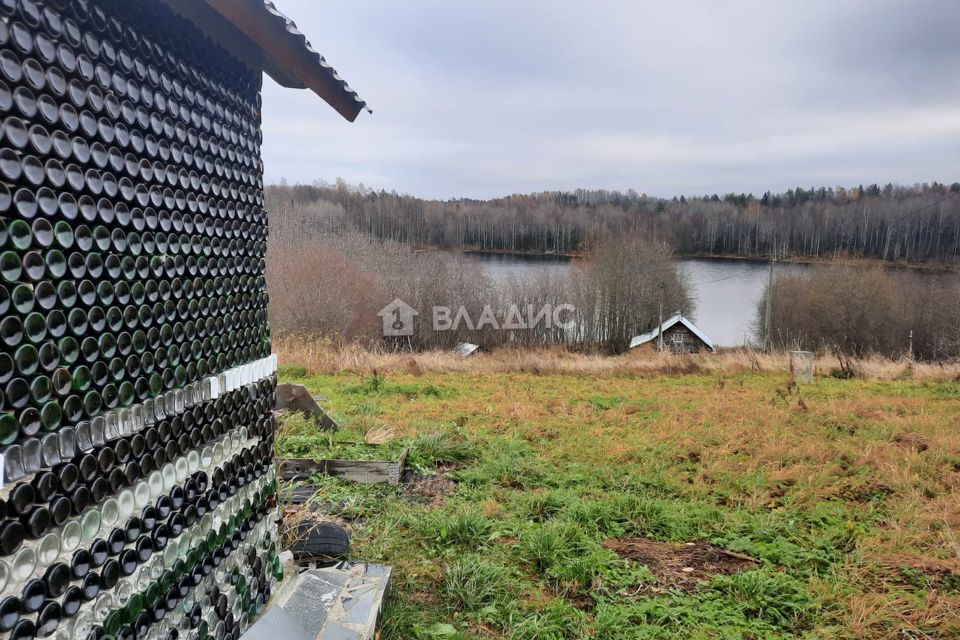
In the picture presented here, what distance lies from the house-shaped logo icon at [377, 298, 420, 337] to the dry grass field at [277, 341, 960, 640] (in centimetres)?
2334

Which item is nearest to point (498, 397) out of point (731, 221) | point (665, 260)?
point (665, 260)

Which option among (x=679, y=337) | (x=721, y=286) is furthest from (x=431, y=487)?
(x=721, y=286)

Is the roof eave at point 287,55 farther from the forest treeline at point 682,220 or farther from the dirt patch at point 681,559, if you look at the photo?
the forest treeline at point 682,220

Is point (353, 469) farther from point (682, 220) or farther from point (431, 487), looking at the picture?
point (682, 220)

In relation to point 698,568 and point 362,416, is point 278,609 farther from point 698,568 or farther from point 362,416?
point 362,416

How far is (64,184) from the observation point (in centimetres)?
184

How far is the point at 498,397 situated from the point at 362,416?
3481mm

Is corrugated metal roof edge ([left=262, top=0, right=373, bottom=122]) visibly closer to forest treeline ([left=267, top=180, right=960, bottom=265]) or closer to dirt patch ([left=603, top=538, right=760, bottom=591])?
dirt patch ([left=603, top=538, right=760, bottom=591])

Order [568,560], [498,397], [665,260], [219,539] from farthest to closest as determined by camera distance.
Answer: [665,260] → [498,397] → [568,560] → [219,539]

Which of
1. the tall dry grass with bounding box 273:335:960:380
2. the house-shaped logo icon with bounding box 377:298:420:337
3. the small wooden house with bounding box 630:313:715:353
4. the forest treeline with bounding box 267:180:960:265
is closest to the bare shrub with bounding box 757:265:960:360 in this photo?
the small wooden house with bounding box 630:313:715:353

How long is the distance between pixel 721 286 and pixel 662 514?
143ft

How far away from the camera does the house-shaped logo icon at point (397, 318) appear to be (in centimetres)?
3394

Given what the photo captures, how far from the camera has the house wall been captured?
1702mm

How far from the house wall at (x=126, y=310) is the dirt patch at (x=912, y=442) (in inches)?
324
